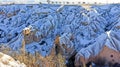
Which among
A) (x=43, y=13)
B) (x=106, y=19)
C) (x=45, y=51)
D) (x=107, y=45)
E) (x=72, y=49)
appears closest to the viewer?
(x=107, y=45)

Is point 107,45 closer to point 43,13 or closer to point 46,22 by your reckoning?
point 46,22

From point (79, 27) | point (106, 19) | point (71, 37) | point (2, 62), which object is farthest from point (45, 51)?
point (2, 62)

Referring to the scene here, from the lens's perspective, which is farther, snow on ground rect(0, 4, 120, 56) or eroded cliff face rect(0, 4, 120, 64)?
snow on ground rect(0, 4, 120, 56)

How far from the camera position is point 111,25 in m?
45.8

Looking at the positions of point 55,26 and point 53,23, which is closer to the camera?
point 55,26

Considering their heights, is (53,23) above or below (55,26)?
above

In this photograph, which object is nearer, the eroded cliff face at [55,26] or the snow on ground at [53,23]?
the eroded cliff face at [55,26]

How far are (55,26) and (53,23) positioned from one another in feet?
1.98

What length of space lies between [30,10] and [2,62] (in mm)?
38746

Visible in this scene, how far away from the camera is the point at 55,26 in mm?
48219

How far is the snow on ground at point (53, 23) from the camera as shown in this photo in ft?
143

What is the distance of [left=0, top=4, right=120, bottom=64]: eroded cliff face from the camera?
132 feet

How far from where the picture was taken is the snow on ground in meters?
43.6

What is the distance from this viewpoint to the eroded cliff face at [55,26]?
40.2 meters
